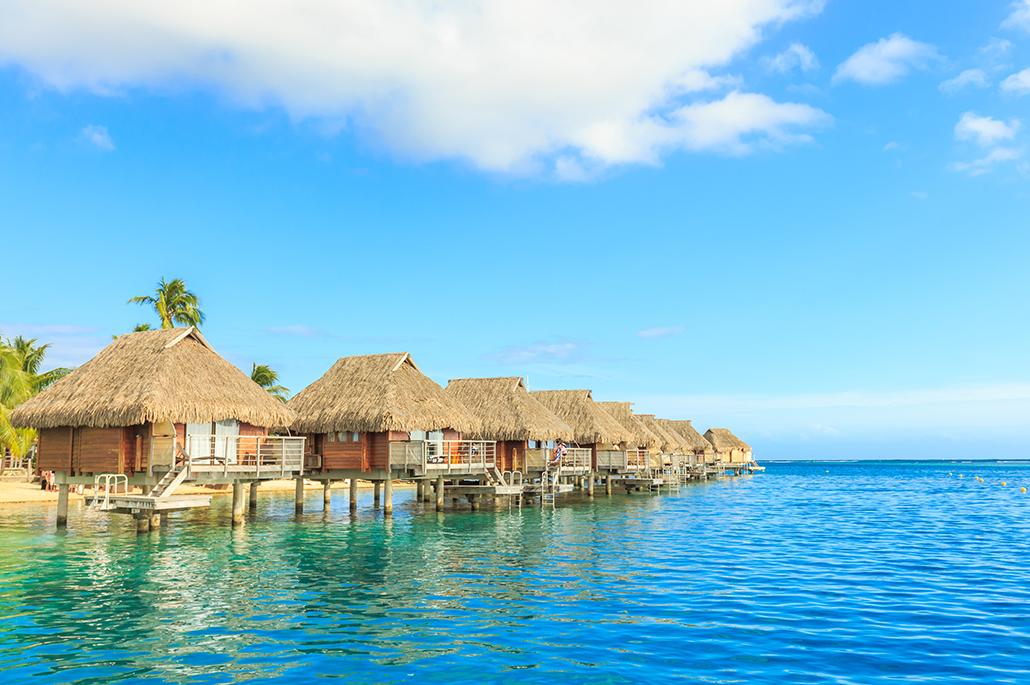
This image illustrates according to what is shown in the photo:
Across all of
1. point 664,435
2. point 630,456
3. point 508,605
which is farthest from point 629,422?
point 508,605

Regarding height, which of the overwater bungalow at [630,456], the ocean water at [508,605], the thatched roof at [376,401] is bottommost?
the ocean water at [508,605]

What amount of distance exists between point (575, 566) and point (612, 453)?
29.3m

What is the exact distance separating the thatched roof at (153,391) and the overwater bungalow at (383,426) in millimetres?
2984

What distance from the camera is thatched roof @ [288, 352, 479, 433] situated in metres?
31.1

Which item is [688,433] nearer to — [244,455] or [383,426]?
[383,426]

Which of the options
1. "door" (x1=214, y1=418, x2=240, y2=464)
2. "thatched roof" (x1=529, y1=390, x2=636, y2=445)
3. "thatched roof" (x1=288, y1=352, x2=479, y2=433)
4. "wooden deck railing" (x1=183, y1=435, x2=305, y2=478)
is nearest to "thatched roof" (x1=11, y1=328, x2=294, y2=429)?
"door" (x1=214, y1=418, x2=240, y2=464)

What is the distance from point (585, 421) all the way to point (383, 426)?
21.3 metres

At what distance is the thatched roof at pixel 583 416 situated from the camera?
160 ft

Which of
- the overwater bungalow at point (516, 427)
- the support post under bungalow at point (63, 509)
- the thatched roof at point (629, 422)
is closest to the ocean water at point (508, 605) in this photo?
the support post under bungalow at point (63, 509)

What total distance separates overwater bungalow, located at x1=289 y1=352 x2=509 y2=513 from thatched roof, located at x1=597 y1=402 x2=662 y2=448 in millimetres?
24279

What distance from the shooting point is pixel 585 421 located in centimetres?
4950

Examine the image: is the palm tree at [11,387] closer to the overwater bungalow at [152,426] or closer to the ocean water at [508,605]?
the ocean water at [508,605]

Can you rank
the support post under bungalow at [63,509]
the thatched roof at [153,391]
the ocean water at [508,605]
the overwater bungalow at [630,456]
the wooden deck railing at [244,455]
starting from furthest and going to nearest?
1. the overwater bungalow at [630,456]
2. the support post under bungalow at [63,509]
3. the wooden deck railing at [244,455]
4. the thatched roof at [153,391]
5. the ocean water at [508,605]

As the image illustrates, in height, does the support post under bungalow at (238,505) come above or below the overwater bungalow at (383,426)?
below
